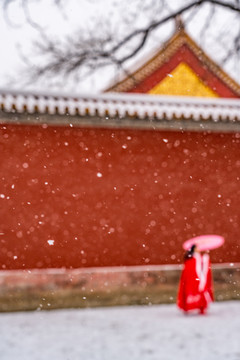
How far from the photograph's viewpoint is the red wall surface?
7.34 metres

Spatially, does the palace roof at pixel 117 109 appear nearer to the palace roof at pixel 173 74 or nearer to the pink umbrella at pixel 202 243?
the pink umbrella at pixel 202 243

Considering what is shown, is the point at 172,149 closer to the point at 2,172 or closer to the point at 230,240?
the point at 230,240

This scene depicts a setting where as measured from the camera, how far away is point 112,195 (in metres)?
7.64

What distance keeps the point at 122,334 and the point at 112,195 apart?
2508mm

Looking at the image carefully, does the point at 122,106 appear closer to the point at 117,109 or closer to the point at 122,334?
the point at 117,109

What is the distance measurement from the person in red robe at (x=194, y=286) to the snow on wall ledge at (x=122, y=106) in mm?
2245

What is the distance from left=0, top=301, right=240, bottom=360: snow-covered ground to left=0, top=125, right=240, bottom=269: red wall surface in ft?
2.82

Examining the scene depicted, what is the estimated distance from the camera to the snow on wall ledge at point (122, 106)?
7.28m

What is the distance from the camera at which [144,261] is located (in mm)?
7680

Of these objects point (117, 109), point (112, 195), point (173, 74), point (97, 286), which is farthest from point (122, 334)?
point (173, 74)

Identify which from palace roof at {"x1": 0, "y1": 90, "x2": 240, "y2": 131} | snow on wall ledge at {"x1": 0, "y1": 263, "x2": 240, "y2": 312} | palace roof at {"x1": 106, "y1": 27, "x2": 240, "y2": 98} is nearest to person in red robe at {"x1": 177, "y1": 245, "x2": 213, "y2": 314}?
snow on wall ledge at {"x1": 0, "y1": 263, "x2": 240, "y2": 312}

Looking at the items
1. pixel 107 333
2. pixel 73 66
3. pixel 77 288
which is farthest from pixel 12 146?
pixel 107 333

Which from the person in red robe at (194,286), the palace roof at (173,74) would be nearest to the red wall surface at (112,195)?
the person in red robe at (194,286)

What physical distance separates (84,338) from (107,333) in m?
0.32
